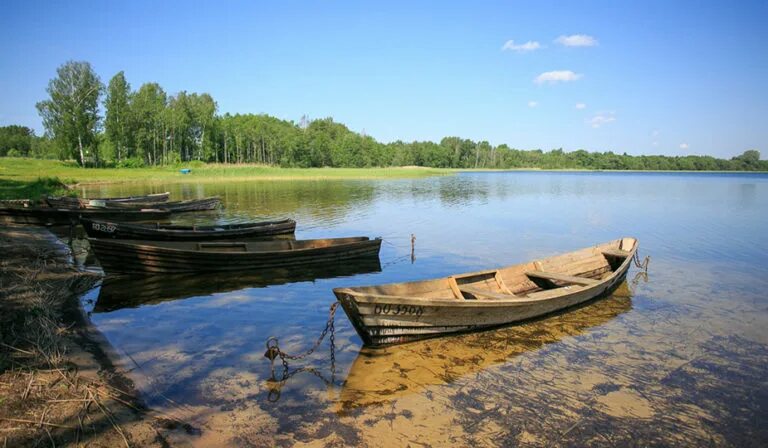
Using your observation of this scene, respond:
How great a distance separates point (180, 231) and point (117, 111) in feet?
219

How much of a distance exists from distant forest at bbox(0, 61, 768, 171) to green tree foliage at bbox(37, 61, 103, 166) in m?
0.12

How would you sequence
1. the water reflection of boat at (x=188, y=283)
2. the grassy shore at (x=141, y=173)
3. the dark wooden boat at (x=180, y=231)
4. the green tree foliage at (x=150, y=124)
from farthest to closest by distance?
the green tree foliage at (x=150, y=124) < the grassy shore at (x=141, y=173) < the dark wooden boat at (x=180, y=231) < the water reflection of boat at (x=188, y=283)

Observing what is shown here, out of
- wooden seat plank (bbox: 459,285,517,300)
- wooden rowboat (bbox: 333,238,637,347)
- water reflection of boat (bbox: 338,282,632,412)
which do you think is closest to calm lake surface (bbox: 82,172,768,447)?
water reflection of boat (bbox: 338,282,632,412)

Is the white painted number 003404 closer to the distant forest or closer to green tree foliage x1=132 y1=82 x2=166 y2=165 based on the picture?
the distant forest

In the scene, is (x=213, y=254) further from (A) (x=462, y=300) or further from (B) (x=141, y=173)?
(B) (x=141, y=173)

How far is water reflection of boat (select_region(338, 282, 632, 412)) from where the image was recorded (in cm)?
691

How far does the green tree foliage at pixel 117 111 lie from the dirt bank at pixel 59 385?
7201cm

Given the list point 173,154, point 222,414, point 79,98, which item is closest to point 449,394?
point 222,414

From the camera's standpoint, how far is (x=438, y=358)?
8094 millimetres

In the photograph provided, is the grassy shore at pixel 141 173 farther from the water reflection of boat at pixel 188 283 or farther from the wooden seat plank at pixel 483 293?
the wooden seat plank at pixel 483 293

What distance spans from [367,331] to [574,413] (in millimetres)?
3612

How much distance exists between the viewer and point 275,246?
51.3 feet

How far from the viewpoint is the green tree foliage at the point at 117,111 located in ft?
228

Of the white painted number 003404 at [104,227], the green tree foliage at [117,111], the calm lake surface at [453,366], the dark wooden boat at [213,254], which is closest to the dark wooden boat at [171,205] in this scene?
the white painted number 003404 at [104,227]
